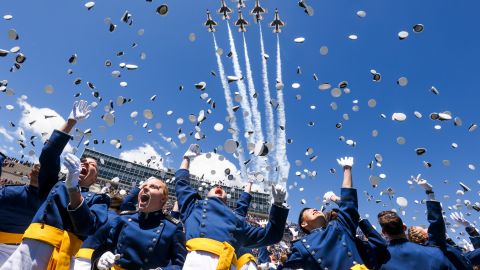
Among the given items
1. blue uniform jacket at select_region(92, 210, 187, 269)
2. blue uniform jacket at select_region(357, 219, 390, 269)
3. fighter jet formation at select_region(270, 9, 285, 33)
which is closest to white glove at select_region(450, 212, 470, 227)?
blue uniform jacket at select_region(357, 219, 390, 269)

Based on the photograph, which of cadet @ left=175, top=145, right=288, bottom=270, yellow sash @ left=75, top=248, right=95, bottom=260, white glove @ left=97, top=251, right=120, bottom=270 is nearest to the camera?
white glove @ left=97, top=251, right=120, bottom=270

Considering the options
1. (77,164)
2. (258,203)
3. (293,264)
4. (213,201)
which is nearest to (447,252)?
(293,264)

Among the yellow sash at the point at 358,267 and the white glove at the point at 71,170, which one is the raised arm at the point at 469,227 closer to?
the yellow sash at the point at 358,267

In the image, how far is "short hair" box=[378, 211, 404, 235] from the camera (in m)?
5.26

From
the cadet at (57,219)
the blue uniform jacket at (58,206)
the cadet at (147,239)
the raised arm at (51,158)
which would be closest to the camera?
the cadet at (57,219)

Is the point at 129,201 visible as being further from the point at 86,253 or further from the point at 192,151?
the point at 192,151

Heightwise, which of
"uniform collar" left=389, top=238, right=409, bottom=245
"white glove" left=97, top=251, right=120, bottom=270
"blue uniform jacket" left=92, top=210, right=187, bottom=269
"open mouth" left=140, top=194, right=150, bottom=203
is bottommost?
"white glove" left=97, top=251, right=120, bottom=270

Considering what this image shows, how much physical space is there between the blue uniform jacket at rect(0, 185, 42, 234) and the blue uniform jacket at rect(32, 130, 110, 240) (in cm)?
111

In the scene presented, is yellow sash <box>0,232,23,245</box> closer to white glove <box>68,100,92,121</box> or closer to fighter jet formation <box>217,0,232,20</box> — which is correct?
white glove <box>68,100,92,121</box>

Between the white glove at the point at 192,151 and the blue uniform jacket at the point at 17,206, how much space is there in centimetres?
288

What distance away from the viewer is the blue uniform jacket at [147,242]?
4.57 meters

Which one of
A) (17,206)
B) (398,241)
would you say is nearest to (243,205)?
(398,241)

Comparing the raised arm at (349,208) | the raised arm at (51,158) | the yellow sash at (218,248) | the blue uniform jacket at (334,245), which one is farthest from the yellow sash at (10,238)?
the raised arm at (349,208)

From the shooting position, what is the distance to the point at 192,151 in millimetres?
6930
